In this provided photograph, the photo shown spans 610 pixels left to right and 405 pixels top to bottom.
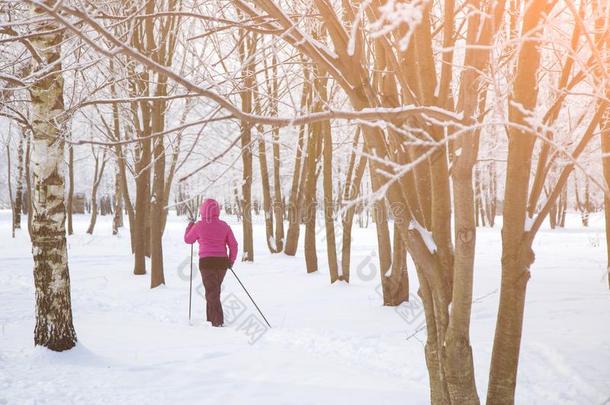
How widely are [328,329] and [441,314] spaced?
11.3ft

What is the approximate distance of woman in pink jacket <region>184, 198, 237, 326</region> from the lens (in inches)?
274

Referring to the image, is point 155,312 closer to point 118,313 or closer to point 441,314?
point 118,313

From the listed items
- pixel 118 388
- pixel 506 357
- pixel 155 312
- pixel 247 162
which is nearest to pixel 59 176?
pixel 118 388

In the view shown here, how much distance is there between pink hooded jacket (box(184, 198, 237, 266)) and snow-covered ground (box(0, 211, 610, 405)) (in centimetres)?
105

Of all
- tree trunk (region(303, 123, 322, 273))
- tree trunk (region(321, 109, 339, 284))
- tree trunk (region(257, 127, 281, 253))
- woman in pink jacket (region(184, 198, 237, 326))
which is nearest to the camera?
woman in pink jacket (region(184, 198, 237, 326))

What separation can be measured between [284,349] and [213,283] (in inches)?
78.8

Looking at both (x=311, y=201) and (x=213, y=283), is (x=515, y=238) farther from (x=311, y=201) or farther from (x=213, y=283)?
(x=311, y=201)

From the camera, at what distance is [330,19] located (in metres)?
2.84

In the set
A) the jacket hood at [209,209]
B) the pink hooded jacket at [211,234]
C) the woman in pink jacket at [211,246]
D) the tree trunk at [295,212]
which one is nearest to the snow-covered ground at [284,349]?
the woman in pink jacket at [211,246]

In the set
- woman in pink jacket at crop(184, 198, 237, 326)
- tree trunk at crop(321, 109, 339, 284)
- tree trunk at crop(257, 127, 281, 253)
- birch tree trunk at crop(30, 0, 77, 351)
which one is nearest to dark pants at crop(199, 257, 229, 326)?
woman in pink jacket at crop(184, 198, 237, 326)

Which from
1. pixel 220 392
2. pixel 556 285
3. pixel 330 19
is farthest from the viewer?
pixel 556 285

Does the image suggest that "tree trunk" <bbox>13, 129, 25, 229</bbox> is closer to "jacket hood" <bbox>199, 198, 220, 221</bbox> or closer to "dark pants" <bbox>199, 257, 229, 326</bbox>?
"jacket hood" <bbox>199, 198, 220, 221</bbox>

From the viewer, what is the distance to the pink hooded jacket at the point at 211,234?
7.06 meters

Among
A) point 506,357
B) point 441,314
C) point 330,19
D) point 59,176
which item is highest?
point 330,19
